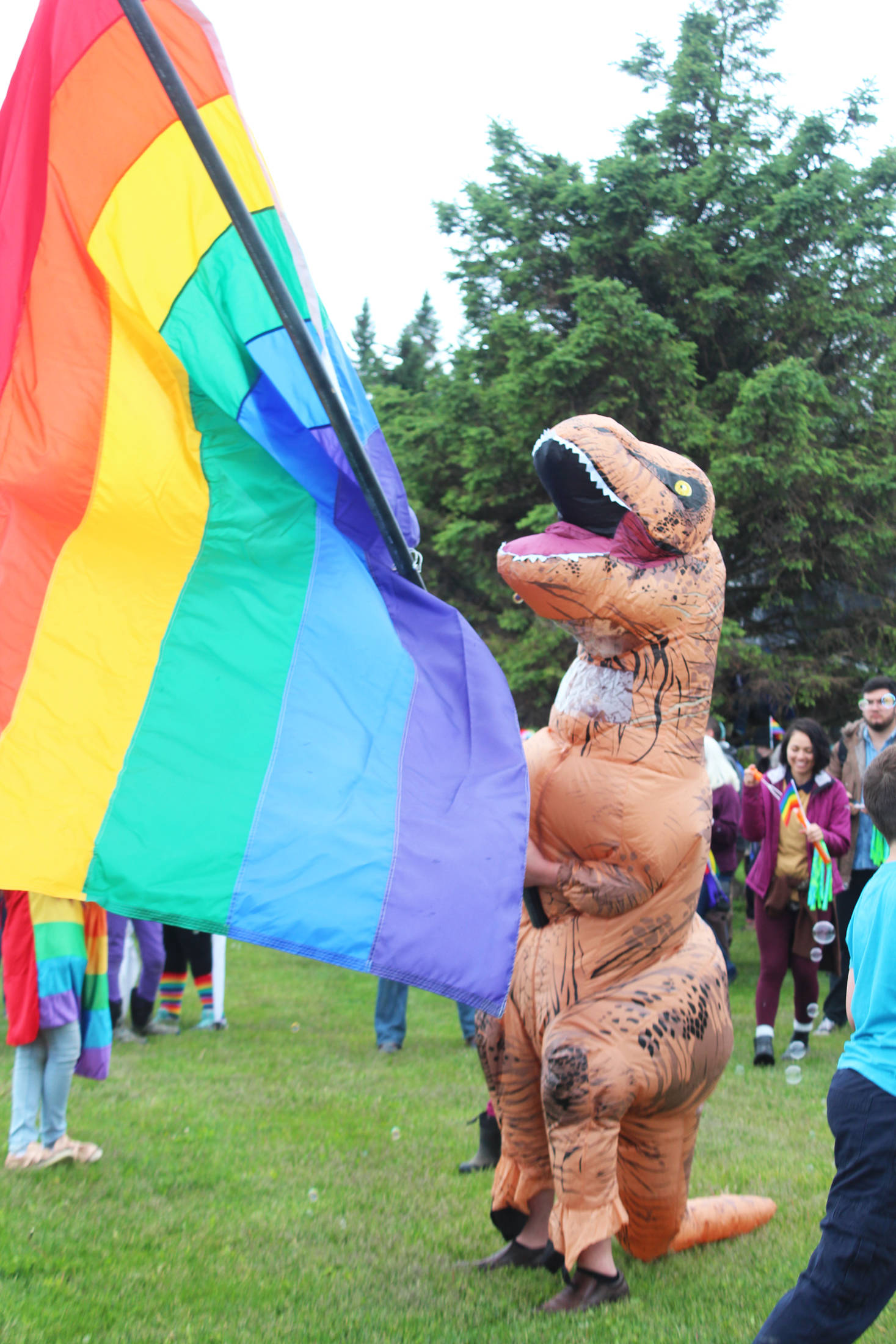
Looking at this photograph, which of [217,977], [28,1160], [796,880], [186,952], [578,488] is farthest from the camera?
[217,977]

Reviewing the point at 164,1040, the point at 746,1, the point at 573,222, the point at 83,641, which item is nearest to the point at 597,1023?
the point at 83,641

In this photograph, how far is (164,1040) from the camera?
26.1 ft

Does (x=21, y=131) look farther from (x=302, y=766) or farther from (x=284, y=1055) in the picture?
(x=284, y=1055)

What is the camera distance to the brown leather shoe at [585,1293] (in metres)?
3.41

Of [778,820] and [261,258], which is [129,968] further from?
[261,258]

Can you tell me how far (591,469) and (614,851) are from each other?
3.62 ft

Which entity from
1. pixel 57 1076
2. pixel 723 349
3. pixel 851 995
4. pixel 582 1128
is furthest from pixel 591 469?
pixel 723 349

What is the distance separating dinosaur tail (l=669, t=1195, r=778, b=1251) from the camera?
4027 millimetres

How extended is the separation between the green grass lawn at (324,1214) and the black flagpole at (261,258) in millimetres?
2442

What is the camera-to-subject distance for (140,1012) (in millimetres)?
8148

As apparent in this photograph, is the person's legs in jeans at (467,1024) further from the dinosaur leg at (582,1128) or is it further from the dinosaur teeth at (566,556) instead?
the dinosaur teeth at (566,556)

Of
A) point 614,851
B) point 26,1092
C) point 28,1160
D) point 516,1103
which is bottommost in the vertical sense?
point 28,1160

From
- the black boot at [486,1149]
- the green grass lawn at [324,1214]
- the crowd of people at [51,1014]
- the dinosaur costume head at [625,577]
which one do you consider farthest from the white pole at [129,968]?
the dinosaur costume head at [625,577]

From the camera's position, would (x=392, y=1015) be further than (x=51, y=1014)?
Yes
